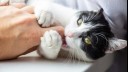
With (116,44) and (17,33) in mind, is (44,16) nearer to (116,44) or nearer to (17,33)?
(17,33)

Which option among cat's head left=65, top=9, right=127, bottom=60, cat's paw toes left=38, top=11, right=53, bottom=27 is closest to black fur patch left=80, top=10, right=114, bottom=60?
cat's head left=65, top=9, right=127, bottom=60

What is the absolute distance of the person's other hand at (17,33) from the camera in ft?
2.09

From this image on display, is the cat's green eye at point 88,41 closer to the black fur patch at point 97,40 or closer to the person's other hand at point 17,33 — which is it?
the black fur patch at point 97,40

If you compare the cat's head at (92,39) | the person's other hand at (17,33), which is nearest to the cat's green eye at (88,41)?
the cat's head at (92,39)

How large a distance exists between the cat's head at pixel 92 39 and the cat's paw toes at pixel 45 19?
0.06m

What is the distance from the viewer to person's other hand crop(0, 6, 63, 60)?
0.64 meters

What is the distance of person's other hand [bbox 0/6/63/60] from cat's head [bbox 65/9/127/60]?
0.27 feet

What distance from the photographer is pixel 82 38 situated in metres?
0.69

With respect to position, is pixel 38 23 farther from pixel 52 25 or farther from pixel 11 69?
pixel 11 69

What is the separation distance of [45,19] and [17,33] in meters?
0.10

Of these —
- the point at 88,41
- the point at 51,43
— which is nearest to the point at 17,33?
the point at 51,43

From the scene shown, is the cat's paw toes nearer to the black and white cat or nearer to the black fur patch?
the black and white cat

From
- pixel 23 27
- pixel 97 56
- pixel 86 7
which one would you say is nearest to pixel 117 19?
pixel 86 7

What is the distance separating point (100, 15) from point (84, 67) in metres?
0.17
